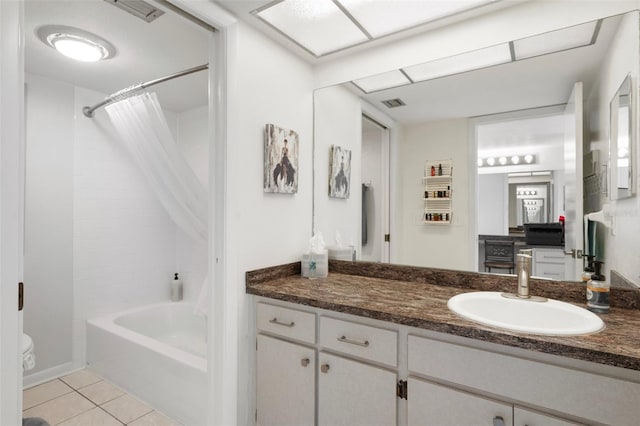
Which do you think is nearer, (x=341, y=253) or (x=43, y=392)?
(x=341, y=253)

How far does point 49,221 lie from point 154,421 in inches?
65.6

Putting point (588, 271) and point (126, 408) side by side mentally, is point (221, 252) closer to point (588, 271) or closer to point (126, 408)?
point (126, 408)

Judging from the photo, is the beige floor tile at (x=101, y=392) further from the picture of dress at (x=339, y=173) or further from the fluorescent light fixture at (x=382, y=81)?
the fluorescent light fixture at (x=382, y=81)

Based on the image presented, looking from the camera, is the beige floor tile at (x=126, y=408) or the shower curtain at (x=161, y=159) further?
the shower curtain at (x=161, y=159)

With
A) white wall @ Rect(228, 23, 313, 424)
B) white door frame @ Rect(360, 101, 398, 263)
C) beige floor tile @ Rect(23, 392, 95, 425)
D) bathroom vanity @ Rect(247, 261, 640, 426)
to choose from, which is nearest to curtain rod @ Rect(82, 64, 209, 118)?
white wall @ Rect(228, 23, 313, 424)

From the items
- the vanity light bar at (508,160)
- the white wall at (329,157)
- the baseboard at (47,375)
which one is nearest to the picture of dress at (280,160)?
the white wall at (329,157)

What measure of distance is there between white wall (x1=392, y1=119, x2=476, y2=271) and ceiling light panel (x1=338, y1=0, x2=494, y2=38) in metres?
0.53

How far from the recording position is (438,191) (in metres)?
1.86

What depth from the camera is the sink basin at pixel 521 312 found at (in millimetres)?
1206

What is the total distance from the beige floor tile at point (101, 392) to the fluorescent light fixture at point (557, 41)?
10.5ft

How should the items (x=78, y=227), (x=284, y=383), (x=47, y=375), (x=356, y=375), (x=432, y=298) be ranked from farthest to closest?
(x=78, y=227), (x=47, y=375), (x=284, y=383), (x=432, y=298), (x=356, y=375)

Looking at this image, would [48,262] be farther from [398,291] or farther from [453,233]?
[453,233]

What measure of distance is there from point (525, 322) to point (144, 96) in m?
2.58

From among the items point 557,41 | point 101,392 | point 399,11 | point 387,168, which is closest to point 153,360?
point 101,392
